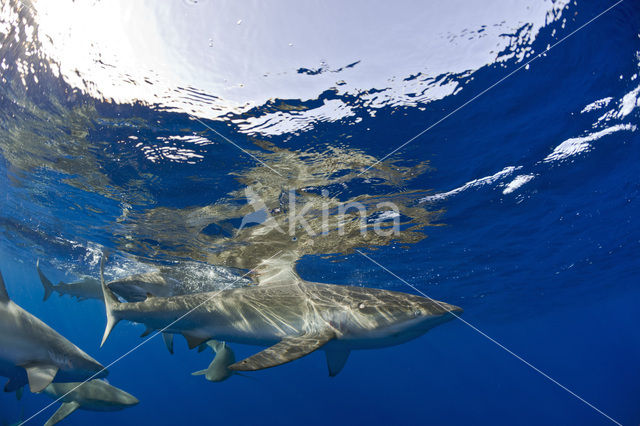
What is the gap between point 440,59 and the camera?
18.1 ft

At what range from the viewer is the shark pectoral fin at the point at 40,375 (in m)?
4.19

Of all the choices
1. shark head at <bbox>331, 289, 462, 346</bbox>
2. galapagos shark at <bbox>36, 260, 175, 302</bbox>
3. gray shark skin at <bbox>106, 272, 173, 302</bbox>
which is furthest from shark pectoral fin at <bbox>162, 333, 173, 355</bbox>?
shark head at <bbox>331, 289, 462, 346</bbox>

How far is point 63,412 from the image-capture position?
23.3 ft

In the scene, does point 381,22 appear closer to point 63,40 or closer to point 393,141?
point 393,141

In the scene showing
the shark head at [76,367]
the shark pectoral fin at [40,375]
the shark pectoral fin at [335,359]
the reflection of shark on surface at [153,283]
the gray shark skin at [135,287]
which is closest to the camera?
the shark pectoral fin at [40,375]

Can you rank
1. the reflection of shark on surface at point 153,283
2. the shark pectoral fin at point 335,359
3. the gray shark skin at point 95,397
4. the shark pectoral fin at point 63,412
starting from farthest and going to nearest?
the reflection of shark on surface at point 153,283
the gray shark skin at point 95,397
the shark pectoral fin at point 63,412
the shark pectoral fin at point 335,359

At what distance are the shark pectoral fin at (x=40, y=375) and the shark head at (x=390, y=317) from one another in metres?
4.40

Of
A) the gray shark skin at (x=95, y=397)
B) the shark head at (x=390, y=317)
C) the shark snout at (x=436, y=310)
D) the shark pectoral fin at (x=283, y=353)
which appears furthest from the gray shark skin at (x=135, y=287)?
the shark snout at (x=436, y=310)

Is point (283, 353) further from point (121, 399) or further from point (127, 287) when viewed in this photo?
point (127, 287)

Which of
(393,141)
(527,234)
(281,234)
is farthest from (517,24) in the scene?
(527,234)

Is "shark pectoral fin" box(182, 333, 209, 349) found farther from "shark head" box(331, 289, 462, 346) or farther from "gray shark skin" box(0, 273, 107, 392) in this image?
"shark head" box(331, 289, 462, 346)

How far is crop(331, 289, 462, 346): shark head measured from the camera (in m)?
4.33

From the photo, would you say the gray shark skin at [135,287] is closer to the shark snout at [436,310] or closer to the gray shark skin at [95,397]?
the gray shark skin at [95,397]

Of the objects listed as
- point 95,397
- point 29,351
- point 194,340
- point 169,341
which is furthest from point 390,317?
point 95,397
